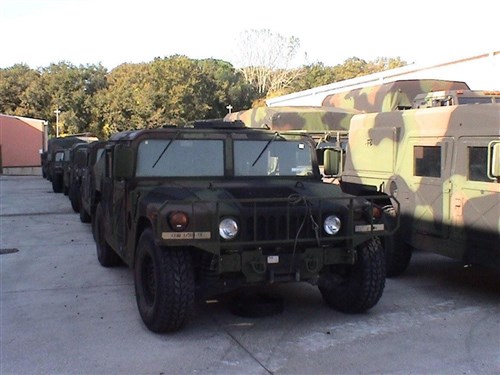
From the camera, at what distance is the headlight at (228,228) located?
15.5ft

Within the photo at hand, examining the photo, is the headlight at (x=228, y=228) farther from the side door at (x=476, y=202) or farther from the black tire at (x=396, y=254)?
the black tire at (x=396, y=254)

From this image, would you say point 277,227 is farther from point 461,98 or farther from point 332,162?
point 461,98

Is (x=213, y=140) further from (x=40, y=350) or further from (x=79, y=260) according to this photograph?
(x=79, y=260)

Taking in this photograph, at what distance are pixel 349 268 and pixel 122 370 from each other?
2.25m

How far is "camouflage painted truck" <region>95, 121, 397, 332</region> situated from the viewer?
4.72 metres

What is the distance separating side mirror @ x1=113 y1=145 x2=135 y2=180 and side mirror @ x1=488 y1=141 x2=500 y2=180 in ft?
11.0

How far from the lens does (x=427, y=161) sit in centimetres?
648

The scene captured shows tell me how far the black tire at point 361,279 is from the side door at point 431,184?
1175mm

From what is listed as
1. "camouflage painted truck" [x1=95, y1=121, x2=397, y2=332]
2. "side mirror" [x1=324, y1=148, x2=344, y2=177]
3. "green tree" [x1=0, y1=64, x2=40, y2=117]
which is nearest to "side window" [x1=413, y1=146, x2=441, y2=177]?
"side mirror" [x1=324, y1=148, x2=344, y2=177]

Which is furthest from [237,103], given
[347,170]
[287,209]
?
[287,209]

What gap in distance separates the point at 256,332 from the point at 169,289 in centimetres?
88

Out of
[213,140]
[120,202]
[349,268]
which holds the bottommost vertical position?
[349,268]

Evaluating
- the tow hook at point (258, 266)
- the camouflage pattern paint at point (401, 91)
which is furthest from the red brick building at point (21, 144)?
the tow hook at point (258, 266)

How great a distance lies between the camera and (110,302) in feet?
19.7
